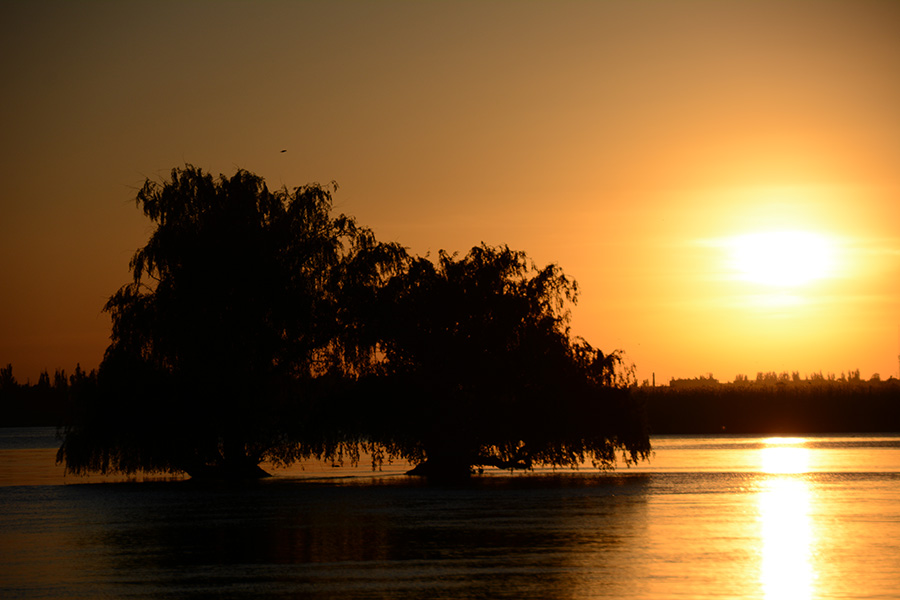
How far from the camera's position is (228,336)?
47.7 metres

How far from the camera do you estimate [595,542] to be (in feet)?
79.0

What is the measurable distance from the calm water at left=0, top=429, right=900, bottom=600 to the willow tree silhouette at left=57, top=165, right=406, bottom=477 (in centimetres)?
244

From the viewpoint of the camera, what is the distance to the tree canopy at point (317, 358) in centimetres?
4644

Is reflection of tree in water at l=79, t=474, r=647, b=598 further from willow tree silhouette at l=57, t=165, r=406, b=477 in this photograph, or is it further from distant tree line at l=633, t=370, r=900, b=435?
distant tree line at l=633, t=370, r=900, b=435

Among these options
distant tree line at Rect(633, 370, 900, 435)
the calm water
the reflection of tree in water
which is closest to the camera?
the calm water

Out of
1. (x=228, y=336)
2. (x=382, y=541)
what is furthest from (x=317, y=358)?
(x=382, y=541)

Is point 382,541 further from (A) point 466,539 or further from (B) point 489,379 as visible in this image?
(B) point 489,379

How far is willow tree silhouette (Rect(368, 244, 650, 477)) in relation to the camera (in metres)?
47.2

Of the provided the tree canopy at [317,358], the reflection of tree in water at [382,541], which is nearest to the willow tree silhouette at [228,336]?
the tree canopy at [317,358]

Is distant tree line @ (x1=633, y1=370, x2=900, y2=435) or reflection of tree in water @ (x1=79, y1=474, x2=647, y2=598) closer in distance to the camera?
reflection of tree in water @ (x1=79, y1=474, x2=647, y2=598)

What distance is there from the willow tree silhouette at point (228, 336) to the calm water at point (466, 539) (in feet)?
8.00

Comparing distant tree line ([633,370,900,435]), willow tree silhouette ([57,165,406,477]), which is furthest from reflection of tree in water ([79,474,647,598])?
distant tree line ([633,370,900,435])

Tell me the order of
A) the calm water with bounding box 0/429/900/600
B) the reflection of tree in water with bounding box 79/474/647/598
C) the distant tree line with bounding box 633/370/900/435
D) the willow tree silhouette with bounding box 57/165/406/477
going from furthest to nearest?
the distant tree line with bounding box 633/370/900/435 → the willow tree silhouette with bounding box 57/165/406/477 → the reflection of tree in water with bounding box 79/474/647/598 → the calm water with bounding box 0/429/900/600

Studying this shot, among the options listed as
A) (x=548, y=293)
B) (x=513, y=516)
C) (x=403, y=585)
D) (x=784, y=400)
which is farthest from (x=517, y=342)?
(x=784, y=400)
